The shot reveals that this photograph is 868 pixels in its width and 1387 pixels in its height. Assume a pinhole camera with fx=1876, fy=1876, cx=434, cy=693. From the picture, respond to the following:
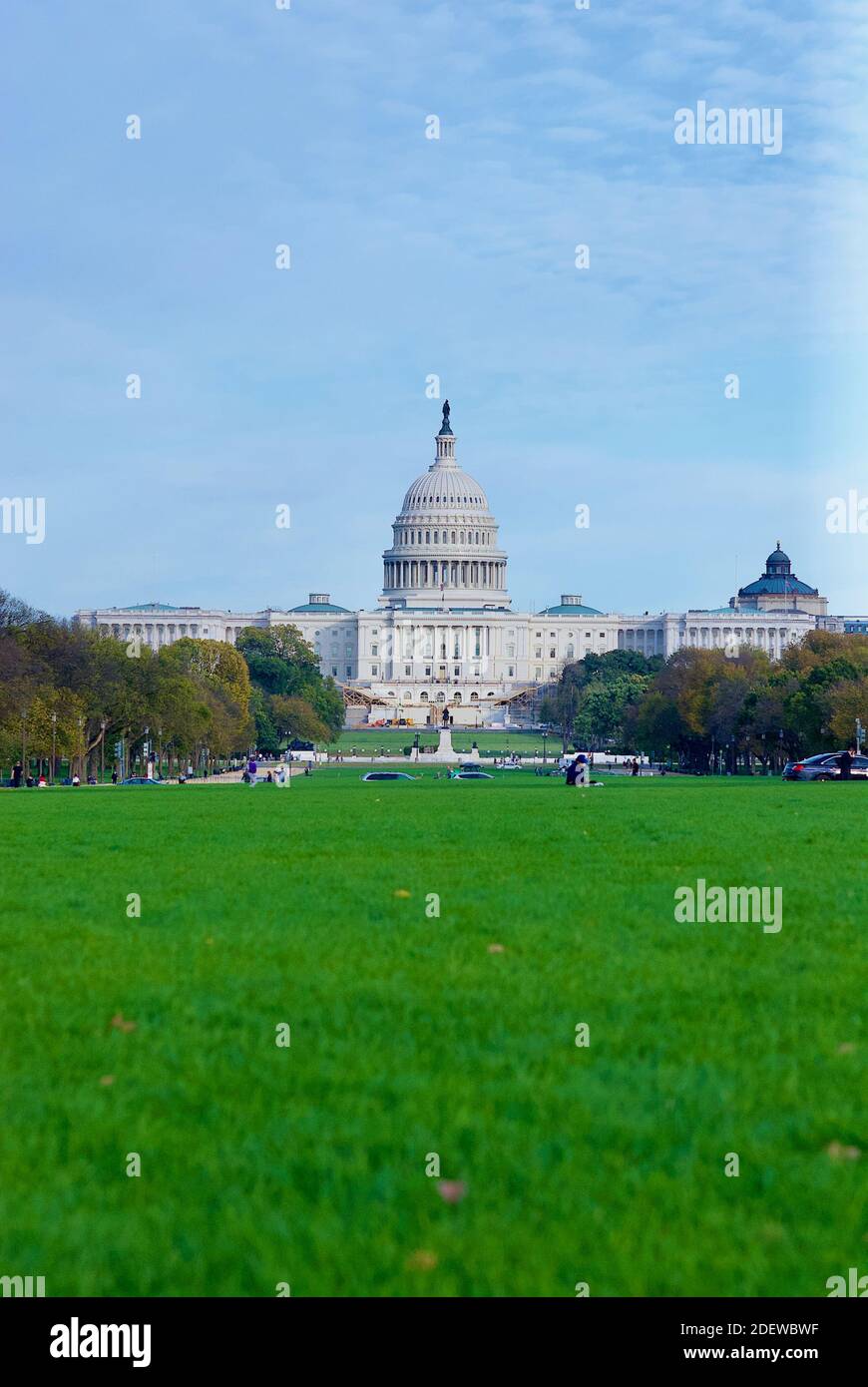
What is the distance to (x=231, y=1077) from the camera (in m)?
8.24

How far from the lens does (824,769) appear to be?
195ft

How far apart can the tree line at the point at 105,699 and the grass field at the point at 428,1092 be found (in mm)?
55482

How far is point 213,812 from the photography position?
3050cm

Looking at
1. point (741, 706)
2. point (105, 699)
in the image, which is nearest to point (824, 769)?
point (105, 699)

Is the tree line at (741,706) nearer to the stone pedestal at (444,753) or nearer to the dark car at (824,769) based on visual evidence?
the stone pedestal at (444,753)

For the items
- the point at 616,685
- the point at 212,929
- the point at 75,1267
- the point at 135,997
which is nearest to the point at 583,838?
the point at 212,929

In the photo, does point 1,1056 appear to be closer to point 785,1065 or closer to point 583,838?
point 785,1065

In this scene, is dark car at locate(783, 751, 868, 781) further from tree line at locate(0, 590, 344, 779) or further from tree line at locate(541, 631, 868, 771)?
tree line at locate(0, 590, 344, 779)
